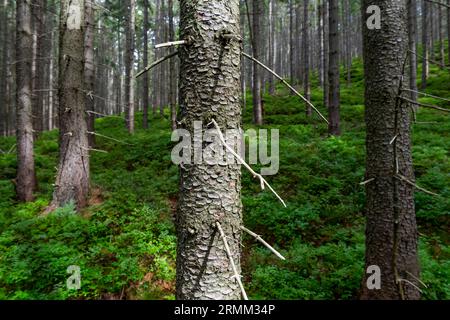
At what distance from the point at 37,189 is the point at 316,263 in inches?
295

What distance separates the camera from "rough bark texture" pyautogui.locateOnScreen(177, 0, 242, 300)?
5.56 ft

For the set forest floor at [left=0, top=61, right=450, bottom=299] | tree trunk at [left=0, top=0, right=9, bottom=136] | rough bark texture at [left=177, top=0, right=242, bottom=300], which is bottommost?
forest floor at [left=0, top=61, right=450, bottom=299]

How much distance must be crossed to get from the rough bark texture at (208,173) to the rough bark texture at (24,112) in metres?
7.77

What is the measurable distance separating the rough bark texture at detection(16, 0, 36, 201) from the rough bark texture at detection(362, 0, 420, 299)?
26.2 feet

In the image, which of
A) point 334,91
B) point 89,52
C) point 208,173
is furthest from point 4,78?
point 208,173

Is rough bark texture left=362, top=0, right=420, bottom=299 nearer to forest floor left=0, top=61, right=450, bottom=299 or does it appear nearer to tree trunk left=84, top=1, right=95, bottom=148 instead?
forest floor left=0, top=61, right=450, bottom=299

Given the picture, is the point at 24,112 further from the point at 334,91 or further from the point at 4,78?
the point at 4,78

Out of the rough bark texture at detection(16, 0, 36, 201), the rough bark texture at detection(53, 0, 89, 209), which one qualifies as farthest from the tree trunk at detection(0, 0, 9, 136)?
the rough bark texture at detection(53, 0, 89, 209)

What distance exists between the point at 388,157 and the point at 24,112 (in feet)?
27.8

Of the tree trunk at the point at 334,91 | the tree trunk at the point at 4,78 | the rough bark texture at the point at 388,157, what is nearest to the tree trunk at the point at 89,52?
the rough bark texture at the point at 388,157
